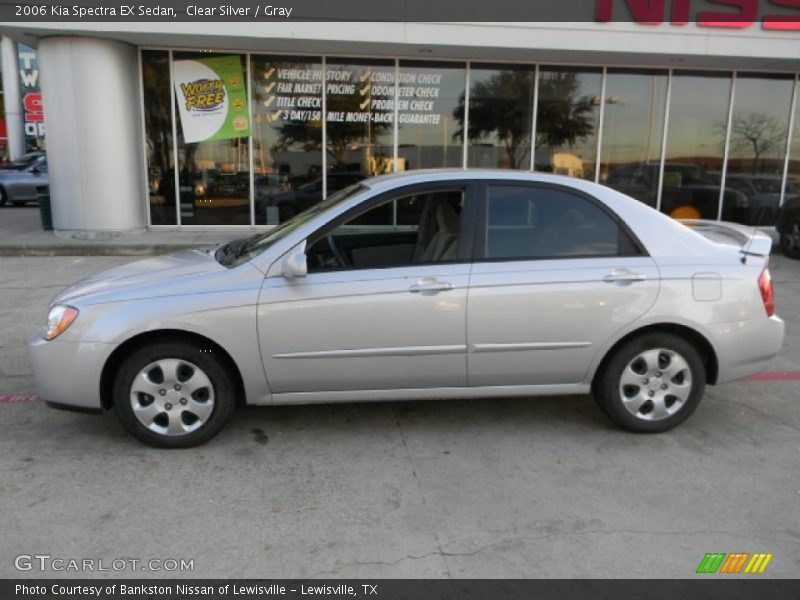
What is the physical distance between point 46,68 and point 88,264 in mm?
3572

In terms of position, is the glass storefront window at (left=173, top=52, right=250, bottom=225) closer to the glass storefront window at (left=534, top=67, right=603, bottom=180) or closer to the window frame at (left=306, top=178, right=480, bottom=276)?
the glass storefront window at (left=534, top=67, right=603, bottom=180)

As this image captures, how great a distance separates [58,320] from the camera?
3.71 m

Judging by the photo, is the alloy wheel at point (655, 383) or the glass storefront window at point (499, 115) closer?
the alloy wheel at point (655, 383)

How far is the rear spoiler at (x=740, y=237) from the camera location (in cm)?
416

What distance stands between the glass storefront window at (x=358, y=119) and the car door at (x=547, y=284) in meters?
8.75

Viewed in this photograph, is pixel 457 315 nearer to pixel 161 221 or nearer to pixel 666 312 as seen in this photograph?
pixel 666 312

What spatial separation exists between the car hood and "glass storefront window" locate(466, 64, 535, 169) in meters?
9.37

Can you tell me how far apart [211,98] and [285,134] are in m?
1.49

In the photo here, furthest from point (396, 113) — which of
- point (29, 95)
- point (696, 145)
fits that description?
point (29, 95)

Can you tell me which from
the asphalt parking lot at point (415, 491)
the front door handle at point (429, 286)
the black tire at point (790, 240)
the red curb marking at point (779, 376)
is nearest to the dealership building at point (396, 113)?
the black tire at point (790, 240)

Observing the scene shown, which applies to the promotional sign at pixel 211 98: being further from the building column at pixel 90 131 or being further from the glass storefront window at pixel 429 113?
the glass storefront window at pixel 429 113
